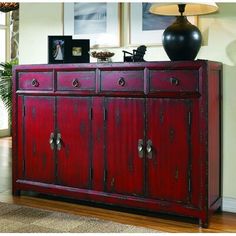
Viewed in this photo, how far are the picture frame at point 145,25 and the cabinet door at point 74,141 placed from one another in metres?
0.66

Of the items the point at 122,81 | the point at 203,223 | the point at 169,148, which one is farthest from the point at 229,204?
the point at 122,81

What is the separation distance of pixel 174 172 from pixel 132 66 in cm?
73

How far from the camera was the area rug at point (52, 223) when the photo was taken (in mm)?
2646

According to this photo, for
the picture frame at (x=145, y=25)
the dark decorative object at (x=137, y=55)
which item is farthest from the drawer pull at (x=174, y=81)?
the picture frame at (x=145, y=25)

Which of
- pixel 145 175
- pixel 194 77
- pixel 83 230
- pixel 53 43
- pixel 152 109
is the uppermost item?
pixel 53 43

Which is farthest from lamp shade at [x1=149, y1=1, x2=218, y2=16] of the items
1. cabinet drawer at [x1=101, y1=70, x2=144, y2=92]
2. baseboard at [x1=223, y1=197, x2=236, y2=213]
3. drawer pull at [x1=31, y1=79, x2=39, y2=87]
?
baseboard at [x1=223, y1=197, x2=236, y2=213]

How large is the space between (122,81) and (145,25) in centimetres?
63

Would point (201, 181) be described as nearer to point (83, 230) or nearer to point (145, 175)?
point (145, 175)

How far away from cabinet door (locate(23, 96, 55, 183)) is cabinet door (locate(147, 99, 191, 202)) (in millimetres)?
802

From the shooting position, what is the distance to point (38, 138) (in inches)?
132

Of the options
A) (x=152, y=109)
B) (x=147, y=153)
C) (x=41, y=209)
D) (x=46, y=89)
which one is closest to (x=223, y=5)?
(x=152, y=109)

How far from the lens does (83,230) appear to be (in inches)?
104

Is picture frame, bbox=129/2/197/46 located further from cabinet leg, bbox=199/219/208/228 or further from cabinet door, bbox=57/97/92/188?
cabinet leg, bbox=199/219/208/228

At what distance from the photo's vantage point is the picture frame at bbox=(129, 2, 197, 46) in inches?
131
